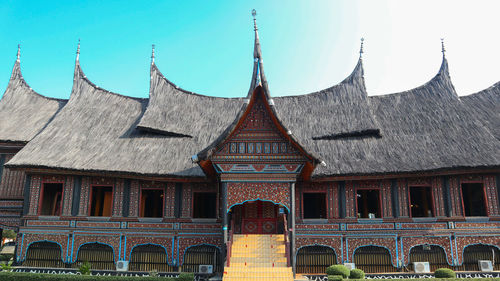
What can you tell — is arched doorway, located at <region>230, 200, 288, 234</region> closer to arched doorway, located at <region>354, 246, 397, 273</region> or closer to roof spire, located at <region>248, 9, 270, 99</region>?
arched doorway, located at <region>354, 246, 397, 273</region>

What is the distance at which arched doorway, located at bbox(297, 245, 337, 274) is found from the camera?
15.7m

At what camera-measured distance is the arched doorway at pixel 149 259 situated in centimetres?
1620

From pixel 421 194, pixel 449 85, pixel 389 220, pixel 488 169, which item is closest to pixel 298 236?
pixel 389 220

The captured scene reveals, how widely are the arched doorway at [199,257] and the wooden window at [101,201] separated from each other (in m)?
5.59

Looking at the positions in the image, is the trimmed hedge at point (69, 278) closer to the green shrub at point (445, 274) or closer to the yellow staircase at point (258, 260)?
the yellow staircase at point (258, 260)

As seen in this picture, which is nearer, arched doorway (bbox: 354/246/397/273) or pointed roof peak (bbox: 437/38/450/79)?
arched doorway (bbox: 354/246/397/273)

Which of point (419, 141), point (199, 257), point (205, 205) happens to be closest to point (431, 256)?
point (419, 141)

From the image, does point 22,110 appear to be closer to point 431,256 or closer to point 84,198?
point 84,198

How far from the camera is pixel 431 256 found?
51.3ft

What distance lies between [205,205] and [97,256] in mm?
5201

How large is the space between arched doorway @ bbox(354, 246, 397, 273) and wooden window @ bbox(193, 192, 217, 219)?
21.6 feet

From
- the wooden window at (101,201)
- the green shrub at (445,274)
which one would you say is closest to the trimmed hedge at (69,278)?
the wooden window at (101,201)

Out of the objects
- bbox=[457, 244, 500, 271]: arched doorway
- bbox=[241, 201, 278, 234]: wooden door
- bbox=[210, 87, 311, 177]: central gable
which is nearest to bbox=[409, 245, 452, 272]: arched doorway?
bbox=[457, 244, 500, 271]: arched doorway

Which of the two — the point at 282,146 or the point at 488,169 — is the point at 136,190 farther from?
the point at 488,169
